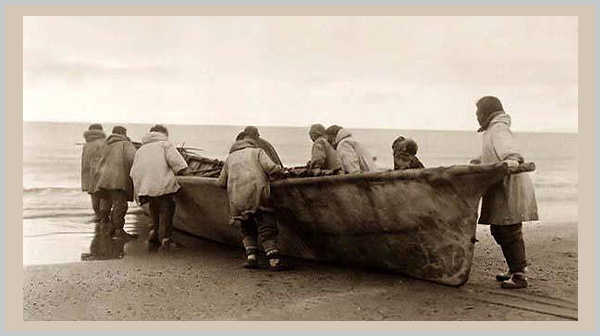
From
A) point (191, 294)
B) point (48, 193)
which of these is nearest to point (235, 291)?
point (191, 294)

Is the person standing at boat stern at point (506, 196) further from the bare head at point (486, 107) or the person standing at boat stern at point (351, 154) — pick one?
the person standing at boat stern at point (351, 154)

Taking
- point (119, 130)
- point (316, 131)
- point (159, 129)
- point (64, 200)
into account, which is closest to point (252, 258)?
point (316, 131)

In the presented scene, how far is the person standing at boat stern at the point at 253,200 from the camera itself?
7.38m

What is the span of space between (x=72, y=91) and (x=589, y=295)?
20.1 ft

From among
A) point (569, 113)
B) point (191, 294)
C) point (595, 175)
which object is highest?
point (569, 113)

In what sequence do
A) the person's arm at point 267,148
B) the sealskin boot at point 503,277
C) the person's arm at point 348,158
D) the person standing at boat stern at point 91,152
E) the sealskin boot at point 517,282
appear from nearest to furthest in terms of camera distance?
the sealskin boot at point 517,282, the sealskin boot at point 503,277, the person's arm at point 348,158, the person's arm at point 267,148, the person standing at boat stern at point 91,152

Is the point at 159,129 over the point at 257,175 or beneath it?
over

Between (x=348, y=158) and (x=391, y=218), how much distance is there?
Result: 4.90 ft

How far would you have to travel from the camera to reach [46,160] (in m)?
18.2

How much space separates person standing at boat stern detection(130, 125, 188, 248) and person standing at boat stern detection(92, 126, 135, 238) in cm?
108

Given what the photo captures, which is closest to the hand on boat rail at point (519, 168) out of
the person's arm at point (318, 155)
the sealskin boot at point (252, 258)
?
the person's arm at point (318, 155)

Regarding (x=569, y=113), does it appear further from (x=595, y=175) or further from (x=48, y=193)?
(x=48, y=193)

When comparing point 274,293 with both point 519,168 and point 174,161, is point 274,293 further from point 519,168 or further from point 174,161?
point 174,161

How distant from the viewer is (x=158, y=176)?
8.70 m
